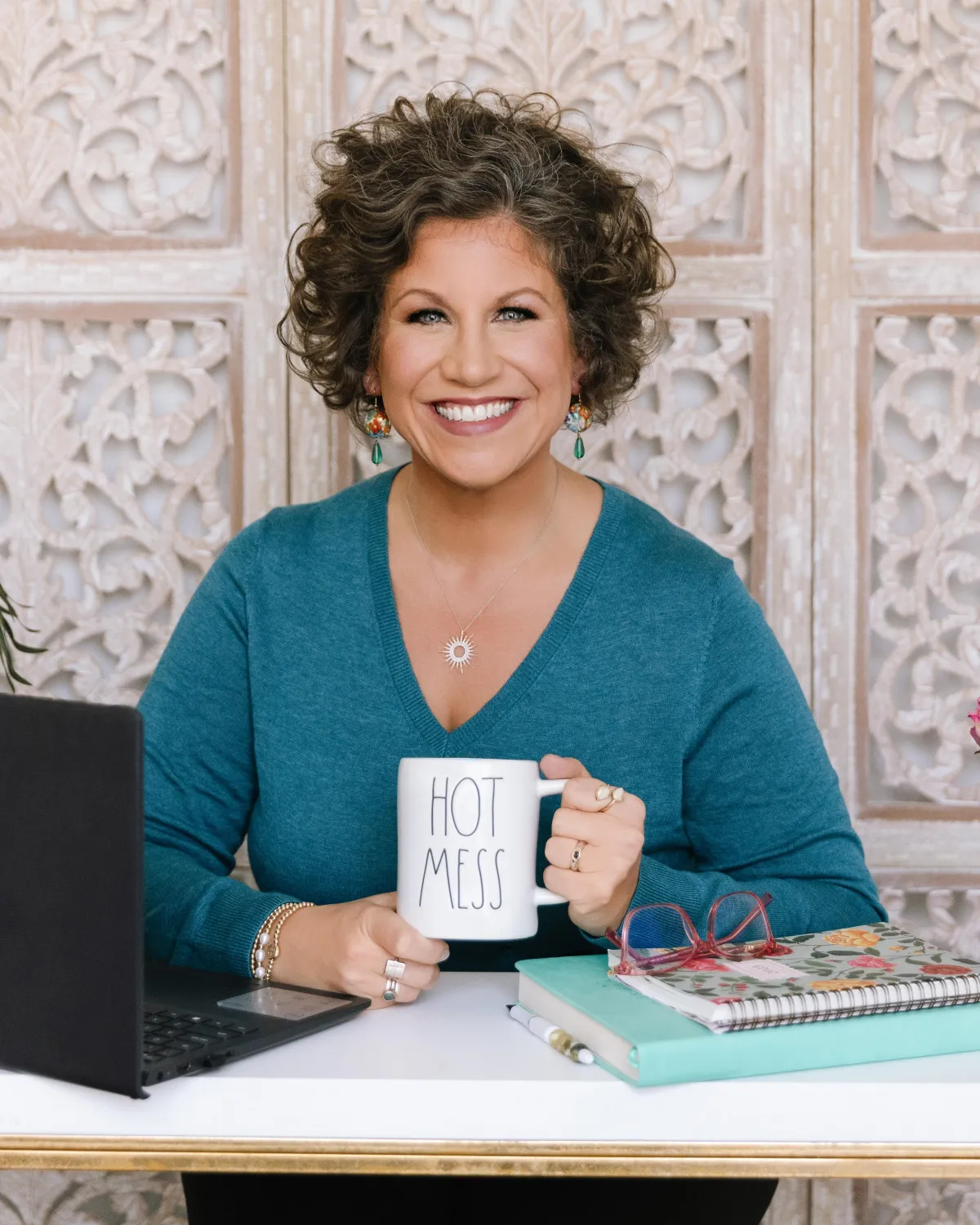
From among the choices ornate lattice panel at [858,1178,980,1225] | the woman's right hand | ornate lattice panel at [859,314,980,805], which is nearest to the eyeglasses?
the woman's right hand

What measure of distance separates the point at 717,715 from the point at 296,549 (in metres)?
0.48

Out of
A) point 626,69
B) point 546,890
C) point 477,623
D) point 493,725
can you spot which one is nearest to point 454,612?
point 477,623

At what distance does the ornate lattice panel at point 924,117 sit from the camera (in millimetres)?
1761

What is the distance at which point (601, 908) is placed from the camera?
3.17 feet

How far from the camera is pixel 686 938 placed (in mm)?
1022

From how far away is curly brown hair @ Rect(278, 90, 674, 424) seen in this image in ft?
4.09

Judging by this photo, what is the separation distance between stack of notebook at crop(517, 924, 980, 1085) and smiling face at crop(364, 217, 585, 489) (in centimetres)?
58

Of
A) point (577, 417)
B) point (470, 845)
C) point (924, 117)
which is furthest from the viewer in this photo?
point (924, 117)

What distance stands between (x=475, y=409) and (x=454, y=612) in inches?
8.7

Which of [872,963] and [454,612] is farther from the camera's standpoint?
[454,612]

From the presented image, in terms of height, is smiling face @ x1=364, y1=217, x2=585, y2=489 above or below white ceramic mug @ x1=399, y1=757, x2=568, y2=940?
→ above

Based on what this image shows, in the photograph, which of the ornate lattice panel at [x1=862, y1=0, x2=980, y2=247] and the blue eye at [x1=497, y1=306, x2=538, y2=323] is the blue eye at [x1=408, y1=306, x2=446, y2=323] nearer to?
the blue eye at [x1=497, y1=306, x2=538, y2=323]

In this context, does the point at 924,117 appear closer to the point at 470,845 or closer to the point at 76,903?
the point at 470,845

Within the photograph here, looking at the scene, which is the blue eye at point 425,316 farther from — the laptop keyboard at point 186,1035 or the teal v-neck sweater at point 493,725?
the laptop keyboard at point 186,1035
